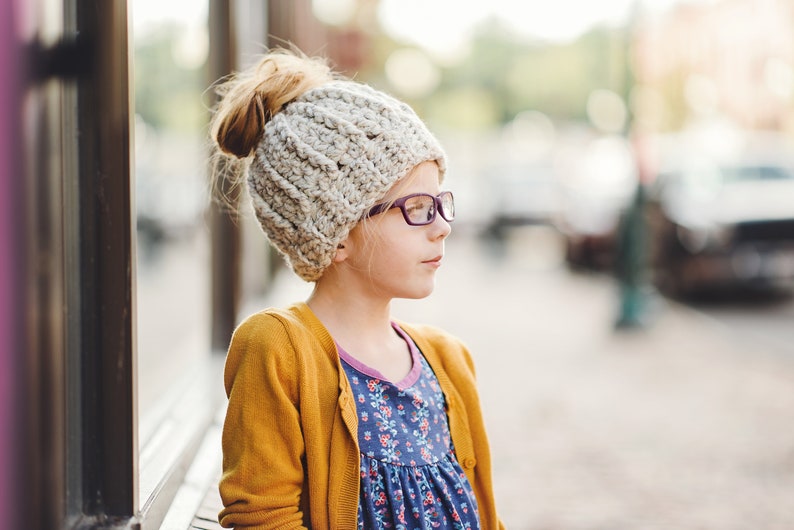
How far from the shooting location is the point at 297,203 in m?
2.04

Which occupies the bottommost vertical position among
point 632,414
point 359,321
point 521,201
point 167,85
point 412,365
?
point 632,414

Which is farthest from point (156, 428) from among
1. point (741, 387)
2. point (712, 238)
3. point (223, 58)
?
point (712, 238)

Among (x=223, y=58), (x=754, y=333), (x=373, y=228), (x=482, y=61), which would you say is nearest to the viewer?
(x=373, y=228)

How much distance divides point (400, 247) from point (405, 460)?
0.45m

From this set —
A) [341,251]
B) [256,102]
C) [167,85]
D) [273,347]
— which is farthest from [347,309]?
[167,85]

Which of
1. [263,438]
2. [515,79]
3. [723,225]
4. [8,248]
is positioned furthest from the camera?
[515,79]

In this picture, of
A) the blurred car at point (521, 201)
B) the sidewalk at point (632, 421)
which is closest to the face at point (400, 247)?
the sidewalk at point (632, 421)

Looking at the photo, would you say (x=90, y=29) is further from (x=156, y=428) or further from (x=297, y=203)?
(x=156, y=428)

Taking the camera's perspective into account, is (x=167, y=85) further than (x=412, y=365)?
Yes

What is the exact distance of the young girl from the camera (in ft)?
6.34

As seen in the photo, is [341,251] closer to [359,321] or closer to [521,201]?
[359,321]

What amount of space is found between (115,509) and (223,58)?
292cm

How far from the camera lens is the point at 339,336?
2152 millimetres

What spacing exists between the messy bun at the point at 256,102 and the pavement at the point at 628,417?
9.01ft
